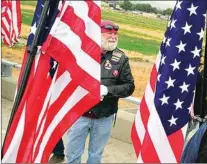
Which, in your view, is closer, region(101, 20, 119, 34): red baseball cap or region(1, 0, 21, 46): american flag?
region(101, 20, 119, 34): red baseball cap

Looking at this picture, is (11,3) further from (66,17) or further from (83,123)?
(66,17)

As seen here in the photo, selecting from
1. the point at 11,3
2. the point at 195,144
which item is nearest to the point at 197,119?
the point at 195,144

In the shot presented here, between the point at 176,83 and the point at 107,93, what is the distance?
1.36 metres

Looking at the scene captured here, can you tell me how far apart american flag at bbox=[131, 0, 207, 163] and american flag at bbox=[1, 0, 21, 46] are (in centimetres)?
560

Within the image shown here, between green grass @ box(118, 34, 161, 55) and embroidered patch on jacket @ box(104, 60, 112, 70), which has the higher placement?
embroidered patch on jacket @ box(104, 60, 112, 70)

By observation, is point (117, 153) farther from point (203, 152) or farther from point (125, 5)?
point (125, 5)

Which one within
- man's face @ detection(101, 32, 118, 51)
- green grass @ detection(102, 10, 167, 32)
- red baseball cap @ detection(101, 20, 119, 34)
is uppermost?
red baseball cap @ detection(101, 20, 119, 34)

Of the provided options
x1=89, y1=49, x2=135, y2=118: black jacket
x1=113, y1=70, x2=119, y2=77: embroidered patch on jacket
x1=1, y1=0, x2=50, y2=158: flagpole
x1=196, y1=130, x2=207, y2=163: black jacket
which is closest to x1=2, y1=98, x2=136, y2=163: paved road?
x1=89, y1=49, x2=135, y2=118: black jacket

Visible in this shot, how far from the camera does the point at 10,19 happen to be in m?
8.33

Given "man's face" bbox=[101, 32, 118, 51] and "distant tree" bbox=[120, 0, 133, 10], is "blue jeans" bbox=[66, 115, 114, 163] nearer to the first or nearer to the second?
"man's face" bbox=[101, 32, 118, 51]

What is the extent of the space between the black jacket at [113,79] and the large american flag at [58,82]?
4.34 ft

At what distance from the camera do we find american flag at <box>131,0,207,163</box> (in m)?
2.83

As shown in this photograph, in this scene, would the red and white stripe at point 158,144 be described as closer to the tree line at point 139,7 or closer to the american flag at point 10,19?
the american flag at point 10,19

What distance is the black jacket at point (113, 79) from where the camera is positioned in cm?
425
